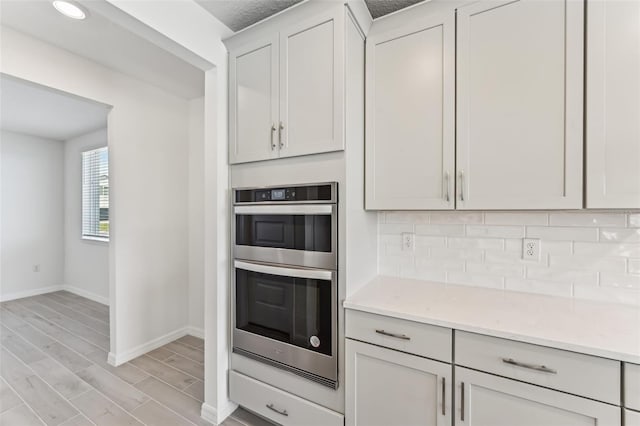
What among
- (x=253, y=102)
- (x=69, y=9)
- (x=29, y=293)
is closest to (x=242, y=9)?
(x=253, y=102)

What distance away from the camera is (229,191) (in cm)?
184

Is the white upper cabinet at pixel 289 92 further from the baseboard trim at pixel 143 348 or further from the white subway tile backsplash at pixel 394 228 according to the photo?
the baseboard trim at pixel 143 348

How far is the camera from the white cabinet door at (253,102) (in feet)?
5.37

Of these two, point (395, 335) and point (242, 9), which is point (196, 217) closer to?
point (242, 9)

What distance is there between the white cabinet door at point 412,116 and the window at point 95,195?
4.23 metres

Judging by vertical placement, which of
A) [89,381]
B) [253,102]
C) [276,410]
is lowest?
[89,381]

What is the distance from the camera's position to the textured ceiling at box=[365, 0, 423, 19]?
1.64m

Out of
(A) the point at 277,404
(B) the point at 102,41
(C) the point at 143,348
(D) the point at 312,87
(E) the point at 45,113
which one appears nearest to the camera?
(D) the point at 312,87

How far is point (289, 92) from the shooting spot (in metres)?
1.58

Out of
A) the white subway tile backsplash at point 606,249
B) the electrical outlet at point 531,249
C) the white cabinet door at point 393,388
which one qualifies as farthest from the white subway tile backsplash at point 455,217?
the white cabinet door at point 393,388

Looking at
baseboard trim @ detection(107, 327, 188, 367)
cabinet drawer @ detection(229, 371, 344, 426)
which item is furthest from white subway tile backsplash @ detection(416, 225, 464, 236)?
baseboard trim @ detection(107, 327, 188, 367)

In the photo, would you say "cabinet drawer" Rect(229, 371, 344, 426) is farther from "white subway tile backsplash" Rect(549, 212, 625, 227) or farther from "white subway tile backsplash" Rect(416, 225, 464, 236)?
"white subway tile backsplash" Rect(549, 212, 625, 227)

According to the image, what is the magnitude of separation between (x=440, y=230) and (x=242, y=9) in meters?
1.85

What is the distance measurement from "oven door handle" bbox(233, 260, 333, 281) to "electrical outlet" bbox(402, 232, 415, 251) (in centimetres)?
71
